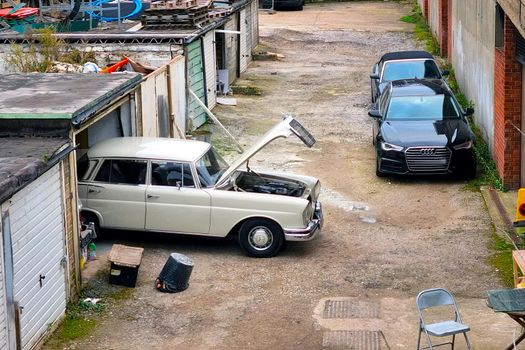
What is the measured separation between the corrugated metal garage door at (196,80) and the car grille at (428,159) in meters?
5.95

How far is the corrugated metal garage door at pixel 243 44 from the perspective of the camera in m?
30.4

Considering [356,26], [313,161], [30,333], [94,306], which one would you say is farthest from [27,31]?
[356,26]

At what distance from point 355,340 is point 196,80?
41.4 ft

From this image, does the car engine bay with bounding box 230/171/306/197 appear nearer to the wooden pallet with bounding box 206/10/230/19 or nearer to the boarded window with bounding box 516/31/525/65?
the boarded window with bounding box 516/31/525/65

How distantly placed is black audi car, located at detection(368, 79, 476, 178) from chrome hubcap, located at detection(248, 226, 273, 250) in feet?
15.4

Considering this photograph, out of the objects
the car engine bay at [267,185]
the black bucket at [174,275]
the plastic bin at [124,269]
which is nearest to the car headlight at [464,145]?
the car engine bay at [267,185]

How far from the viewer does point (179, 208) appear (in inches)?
566

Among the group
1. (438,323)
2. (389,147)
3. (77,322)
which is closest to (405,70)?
(389,147)

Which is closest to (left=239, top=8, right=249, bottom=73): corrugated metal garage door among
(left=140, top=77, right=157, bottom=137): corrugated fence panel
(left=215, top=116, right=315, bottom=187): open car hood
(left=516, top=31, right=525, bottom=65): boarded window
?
(left=140, top=77, right=157, bottom=137): corrugated fence panel

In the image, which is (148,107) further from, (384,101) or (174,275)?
(174,275)

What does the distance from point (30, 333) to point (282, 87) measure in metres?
18.4

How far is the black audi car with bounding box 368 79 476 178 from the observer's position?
1812 centimetres

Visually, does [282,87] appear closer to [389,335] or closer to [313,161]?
[313,161]

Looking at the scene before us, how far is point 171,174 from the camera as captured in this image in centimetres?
Result: 1454
